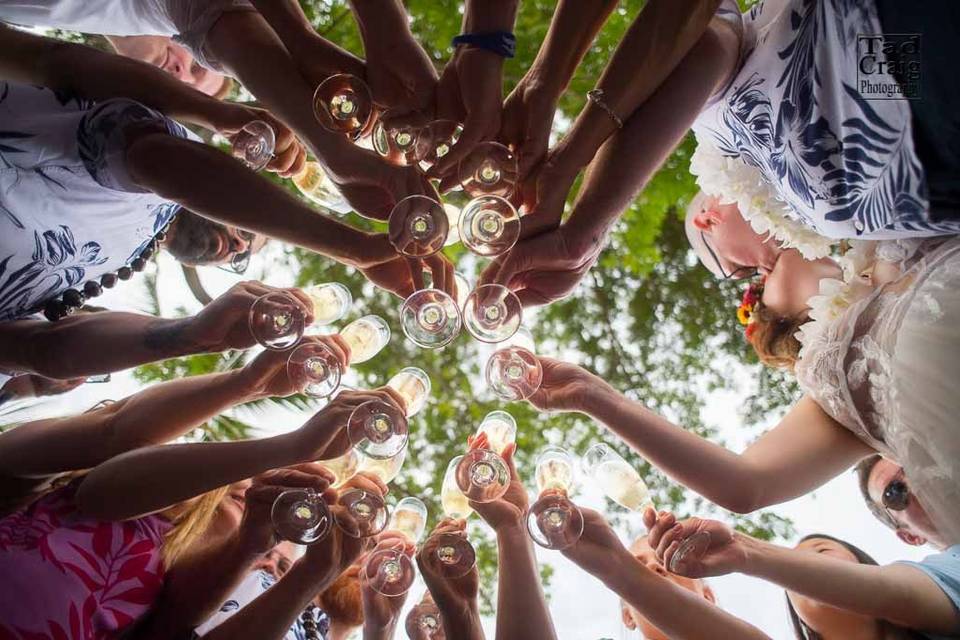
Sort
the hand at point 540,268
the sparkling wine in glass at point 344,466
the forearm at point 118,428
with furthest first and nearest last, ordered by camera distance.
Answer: the sparkling wine in glass at point 344,466 < the forearm at point 118,428 < the hand at point 540,268

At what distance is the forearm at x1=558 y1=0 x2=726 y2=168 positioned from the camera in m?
1.58

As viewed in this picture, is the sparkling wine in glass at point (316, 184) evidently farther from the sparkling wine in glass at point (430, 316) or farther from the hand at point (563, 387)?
the hand at point (563, 387)

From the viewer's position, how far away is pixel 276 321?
5.98 feet

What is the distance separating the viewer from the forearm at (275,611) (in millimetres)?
1767

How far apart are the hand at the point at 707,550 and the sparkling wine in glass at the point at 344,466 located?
0.96 meters

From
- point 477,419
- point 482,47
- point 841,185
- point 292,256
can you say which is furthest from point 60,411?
point 841,185

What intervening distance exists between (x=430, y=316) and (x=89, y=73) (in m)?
1.16

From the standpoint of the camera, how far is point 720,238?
2.68 meters

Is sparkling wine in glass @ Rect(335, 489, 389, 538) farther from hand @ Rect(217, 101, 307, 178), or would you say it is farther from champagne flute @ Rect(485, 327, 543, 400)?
hand @ Rect(217, 101, 307, 178)

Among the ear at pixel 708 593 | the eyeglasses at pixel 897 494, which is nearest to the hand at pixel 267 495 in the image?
the ear at pixel 708 593

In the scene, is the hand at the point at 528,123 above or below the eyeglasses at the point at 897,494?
above

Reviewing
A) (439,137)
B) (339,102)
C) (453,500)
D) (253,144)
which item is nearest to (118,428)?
(253,144)

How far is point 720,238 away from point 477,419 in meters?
1.62

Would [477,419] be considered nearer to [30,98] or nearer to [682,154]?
→ [682,154]
